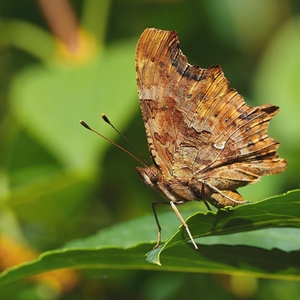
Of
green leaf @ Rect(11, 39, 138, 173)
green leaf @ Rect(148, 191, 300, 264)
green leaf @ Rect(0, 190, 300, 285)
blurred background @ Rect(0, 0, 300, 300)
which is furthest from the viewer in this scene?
green leaf @ Rect(11, 39, 138, 173)

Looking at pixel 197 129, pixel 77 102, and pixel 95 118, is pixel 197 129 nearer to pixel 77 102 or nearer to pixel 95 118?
pixel 95 118

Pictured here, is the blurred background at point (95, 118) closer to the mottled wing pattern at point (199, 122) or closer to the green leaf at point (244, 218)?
the mottled wing pattern at point (199, 122)

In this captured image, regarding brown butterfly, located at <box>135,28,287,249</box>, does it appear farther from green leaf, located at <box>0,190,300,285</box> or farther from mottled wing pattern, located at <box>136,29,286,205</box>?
green leaf, located at <box>0,190,300,285</box>

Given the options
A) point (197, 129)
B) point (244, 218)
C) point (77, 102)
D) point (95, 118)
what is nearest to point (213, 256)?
point (244, 218)

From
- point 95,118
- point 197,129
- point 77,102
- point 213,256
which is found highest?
point 77,102

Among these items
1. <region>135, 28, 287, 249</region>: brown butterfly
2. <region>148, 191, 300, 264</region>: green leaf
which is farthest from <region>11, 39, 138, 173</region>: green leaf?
<region>148, 191, 300, 264</region>: green leaf

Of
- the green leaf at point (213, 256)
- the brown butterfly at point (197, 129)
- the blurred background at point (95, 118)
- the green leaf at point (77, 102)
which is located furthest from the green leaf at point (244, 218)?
the green leaf at point (77, 102)
